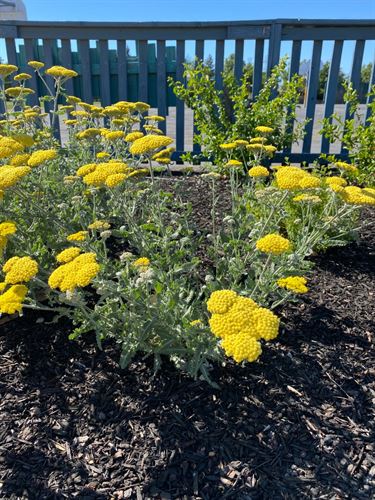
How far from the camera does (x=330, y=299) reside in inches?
128

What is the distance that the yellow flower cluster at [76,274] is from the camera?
191 cm

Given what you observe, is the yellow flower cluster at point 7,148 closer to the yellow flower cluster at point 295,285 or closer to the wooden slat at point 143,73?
the yellow flower cluster at point 295,285

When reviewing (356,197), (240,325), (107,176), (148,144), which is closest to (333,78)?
(356,197)

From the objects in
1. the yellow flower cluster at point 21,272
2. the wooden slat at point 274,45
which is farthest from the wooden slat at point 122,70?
the yellow flower cluster at point 21,272

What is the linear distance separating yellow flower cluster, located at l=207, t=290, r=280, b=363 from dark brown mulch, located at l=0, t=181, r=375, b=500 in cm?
78

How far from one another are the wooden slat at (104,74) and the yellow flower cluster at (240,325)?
21.7 feet

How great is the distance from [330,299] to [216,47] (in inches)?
215

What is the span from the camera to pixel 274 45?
6660 mm

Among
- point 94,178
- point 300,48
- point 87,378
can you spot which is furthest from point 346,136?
point 87,378

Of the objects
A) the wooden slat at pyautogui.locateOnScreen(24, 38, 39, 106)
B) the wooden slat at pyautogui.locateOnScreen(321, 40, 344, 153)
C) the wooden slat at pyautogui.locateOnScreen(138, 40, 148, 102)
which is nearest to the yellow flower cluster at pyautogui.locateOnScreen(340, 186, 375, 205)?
the wooden slat at pyautogui.locateOnScreen(321, 40, 344, 153)

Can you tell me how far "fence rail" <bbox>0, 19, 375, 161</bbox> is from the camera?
661 cm

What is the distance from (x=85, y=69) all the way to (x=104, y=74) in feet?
1.19

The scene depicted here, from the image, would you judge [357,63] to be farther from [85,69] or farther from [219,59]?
[85,69]

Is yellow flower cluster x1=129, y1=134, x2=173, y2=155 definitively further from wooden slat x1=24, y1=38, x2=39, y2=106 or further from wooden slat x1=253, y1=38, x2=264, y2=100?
wooden slat x1=24, y1=38, x2=39, y2=106
